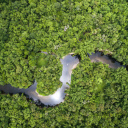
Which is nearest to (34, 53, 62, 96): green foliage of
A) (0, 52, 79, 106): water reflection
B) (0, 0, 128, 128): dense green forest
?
(0, 0, 128, 128): dense green forest

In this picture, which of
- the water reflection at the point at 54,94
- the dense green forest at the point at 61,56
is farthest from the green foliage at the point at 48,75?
the water reflection at the point at 54,94

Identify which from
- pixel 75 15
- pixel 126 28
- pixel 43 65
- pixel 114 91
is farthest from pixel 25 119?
pixel 126 28

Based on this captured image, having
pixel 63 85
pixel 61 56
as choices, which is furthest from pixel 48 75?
pixel 63 85

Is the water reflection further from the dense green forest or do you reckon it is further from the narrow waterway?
the dense green forest

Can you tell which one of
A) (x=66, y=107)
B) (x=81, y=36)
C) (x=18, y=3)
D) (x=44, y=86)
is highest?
(x=18, y=3)

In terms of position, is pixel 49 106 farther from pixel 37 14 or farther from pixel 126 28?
pixel 126 28

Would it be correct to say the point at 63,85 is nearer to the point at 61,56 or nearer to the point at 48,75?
the point at 48,75
